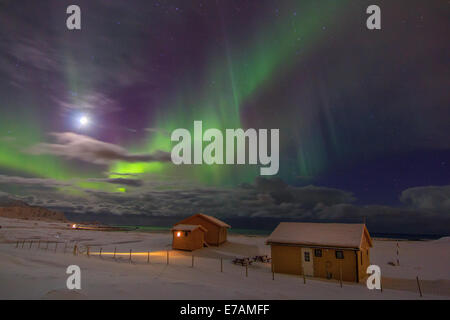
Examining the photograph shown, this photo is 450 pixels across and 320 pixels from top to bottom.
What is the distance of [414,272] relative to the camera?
29.9 metres

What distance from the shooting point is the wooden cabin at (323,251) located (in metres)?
23.7

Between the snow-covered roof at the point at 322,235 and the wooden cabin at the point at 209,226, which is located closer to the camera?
the snow-covered roof at the point at 322,235

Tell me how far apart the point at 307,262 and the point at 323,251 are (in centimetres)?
204

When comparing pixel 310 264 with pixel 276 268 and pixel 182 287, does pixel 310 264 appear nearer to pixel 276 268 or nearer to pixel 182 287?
pixel 276 268

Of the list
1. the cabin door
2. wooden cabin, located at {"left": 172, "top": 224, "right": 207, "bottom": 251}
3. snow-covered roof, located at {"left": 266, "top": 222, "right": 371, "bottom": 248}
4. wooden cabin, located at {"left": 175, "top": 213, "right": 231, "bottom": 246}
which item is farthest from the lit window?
wooden cabin, located at {"left": 175, "top": 213, "right": 231, "bottom": 246}

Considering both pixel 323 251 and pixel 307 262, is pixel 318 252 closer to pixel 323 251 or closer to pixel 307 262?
pixel 323 251

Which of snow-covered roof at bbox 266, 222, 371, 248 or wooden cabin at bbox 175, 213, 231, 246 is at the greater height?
snow-covered roof at bbox 266, 222, 371, 248

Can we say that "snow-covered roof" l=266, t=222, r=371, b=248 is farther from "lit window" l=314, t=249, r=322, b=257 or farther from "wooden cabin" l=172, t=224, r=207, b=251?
"wooden cabin" l=172, t=224, r=207, b=251

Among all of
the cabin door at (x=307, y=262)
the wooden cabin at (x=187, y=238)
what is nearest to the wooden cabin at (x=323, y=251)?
the cabin door at (x=307, y=262)

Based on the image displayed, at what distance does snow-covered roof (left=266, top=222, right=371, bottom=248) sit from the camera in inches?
960

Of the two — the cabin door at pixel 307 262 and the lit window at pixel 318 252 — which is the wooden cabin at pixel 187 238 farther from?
the lit window at pixel 318 252

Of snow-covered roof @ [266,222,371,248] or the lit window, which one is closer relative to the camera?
snow-covered roof @ [266,222,371,248]
